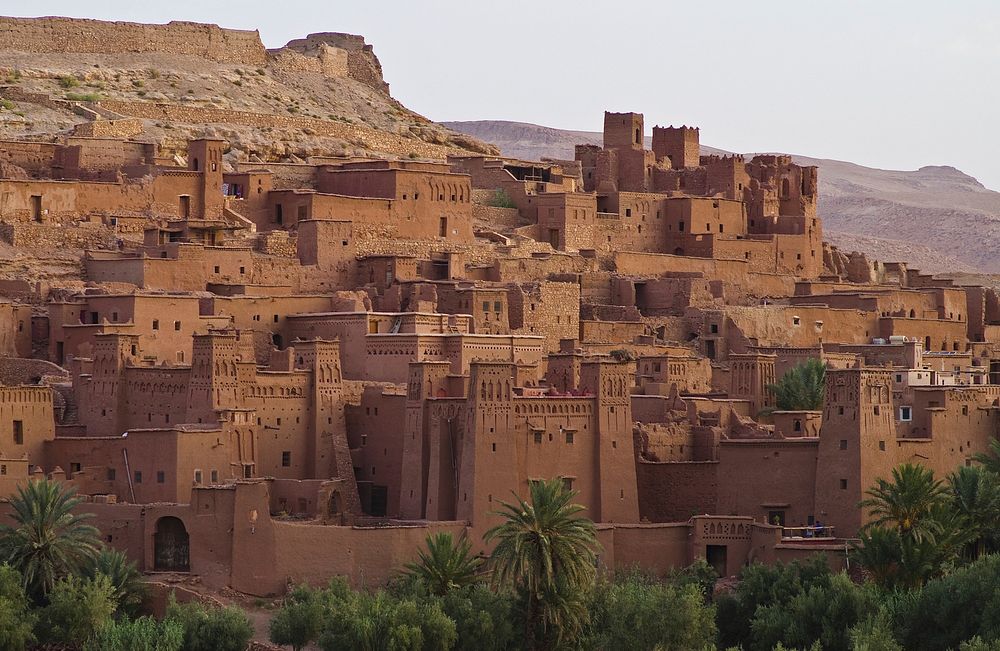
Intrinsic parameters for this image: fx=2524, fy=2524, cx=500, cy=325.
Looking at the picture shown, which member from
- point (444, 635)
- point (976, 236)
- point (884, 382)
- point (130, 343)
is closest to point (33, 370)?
point (130, 343)

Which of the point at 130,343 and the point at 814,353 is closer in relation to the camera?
the point at 130,343

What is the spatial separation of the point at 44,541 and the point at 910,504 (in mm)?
13571

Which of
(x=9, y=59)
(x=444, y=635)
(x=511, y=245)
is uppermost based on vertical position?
(x=9, y=59)

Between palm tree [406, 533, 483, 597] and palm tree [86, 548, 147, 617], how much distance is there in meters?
4.24

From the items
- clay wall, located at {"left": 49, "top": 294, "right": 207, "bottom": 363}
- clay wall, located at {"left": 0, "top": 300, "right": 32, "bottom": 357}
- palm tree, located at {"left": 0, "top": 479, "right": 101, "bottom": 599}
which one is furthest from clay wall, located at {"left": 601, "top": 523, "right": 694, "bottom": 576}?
clay wall, located at {"left": 0, "top": 300, "right": 32, "bottom": 357}

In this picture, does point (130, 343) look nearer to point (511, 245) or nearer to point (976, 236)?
point (511, 245)

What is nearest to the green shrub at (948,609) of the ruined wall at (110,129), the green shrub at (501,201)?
the green shrub at (501,201)

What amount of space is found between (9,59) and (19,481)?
75.5 feet

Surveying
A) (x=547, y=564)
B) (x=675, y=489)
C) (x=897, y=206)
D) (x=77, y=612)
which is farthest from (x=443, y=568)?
(x=897, y=206)

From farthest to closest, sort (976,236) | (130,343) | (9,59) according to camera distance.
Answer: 1. (976,236)
2. (9,59)
3. (130,343)

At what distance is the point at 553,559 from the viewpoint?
38.6 meters

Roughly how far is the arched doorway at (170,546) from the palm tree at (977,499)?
40.6 ft

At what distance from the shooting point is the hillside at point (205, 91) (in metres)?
58.1

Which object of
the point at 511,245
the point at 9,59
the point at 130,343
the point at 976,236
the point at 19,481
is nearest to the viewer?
the point at 19,481
